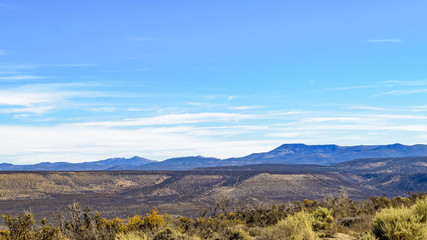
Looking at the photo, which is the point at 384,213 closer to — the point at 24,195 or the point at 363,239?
the point at 363,239

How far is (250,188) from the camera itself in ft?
239

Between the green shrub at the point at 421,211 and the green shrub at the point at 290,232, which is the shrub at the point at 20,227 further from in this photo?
the green shrub at the point at 421,211

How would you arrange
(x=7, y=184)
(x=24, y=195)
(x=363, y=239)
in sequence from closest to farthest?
(x=363, y=239), (x=24, y=195), (x=7, y=184)

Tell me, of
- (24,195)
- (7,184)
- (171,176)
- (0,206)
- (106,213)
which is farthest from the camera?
(171,176)

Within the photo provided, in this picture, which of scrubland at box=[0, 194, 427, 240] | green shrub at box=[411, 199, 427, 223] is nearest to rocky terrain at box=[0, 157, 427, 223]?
scrubland at box=[0, 194, 427, 240]

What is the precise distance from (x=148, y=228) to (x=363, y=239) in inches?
264

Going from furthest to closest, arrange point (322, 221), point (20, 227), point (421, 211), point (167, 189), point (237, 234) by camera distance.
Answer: point (167, 189) < point (322, 221) < point (237, 234) < point (421, 211) < point (20, 227)

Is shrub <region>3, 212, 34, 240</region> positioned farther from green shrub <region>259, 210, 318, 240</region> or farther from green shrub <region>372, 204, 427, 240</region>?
green shrub <region>372, 204, 427, 240</region>

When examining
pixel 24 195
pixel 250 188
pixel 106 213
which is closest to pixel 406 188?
pixel 250 188

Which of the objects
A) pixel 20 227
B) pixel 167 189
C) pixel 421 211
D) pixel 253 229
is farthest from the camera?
pixel 167 189

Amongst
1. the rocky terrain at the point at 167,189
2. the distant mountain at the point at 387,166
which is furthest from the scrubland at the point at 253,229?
the distant mountain at the point at 387,166

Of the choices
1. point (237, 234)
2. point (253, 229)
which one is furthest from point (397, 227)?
point (253, 229)

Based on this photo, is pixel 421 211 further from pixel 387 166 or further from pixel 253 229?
pixel 387 166

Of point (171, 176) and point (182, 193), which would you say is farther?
point (171, 176)
